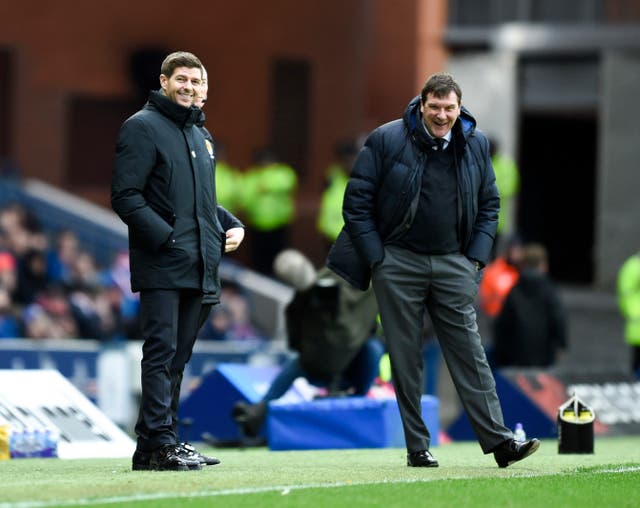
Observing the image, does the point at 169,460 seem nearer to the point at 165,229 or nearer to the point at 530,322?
the point at 165,229

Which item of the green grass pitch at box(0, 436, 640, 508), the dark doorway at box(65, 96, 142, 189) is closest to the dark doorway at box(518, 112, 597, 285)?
the dark doorway at box(65, 96, 142, 189)

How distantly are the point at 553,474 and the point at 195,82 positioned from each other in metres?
2.78

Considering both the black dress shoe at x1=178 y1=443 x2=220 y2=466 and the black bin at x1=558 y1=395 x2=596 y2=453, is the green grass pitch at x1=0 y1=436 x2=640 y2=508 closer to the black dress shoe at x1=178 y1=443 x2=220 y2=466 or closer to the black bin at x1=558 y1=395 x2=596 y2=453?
the black dress shoe at x1=178 y1=443 x2=220 y2=466

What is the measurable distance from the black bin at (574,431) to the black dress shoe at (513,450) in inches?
102

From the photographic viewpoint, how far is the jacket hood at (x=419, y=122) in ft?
34.0

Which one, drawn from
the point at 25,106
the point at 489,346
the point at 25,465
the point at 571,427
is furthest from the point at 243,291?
the point at 25,465

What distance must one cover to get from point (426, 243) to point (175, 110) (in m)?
1.50

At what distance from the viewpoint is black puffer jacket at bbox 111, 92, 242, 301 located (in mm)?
9867

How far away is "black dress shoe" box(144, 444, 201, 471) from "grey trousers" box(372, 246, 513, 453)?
4.06 feet

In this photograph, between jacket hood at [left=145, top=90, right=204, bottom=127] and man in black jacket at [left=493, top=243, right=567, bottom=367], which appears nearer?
jacket hood at [left=145, top=90, right=204, bottom=127]

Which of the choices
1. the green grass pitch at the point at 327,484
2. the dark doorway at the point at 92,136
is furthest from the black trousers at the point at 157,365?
the dark doorway at the point at 92,136

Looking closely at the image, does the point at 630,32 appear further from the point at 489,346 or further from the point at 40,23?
the point at 489,346

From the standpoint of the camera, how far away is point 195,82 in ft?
33.1

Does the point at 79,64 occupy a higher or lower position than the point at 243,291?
higher
